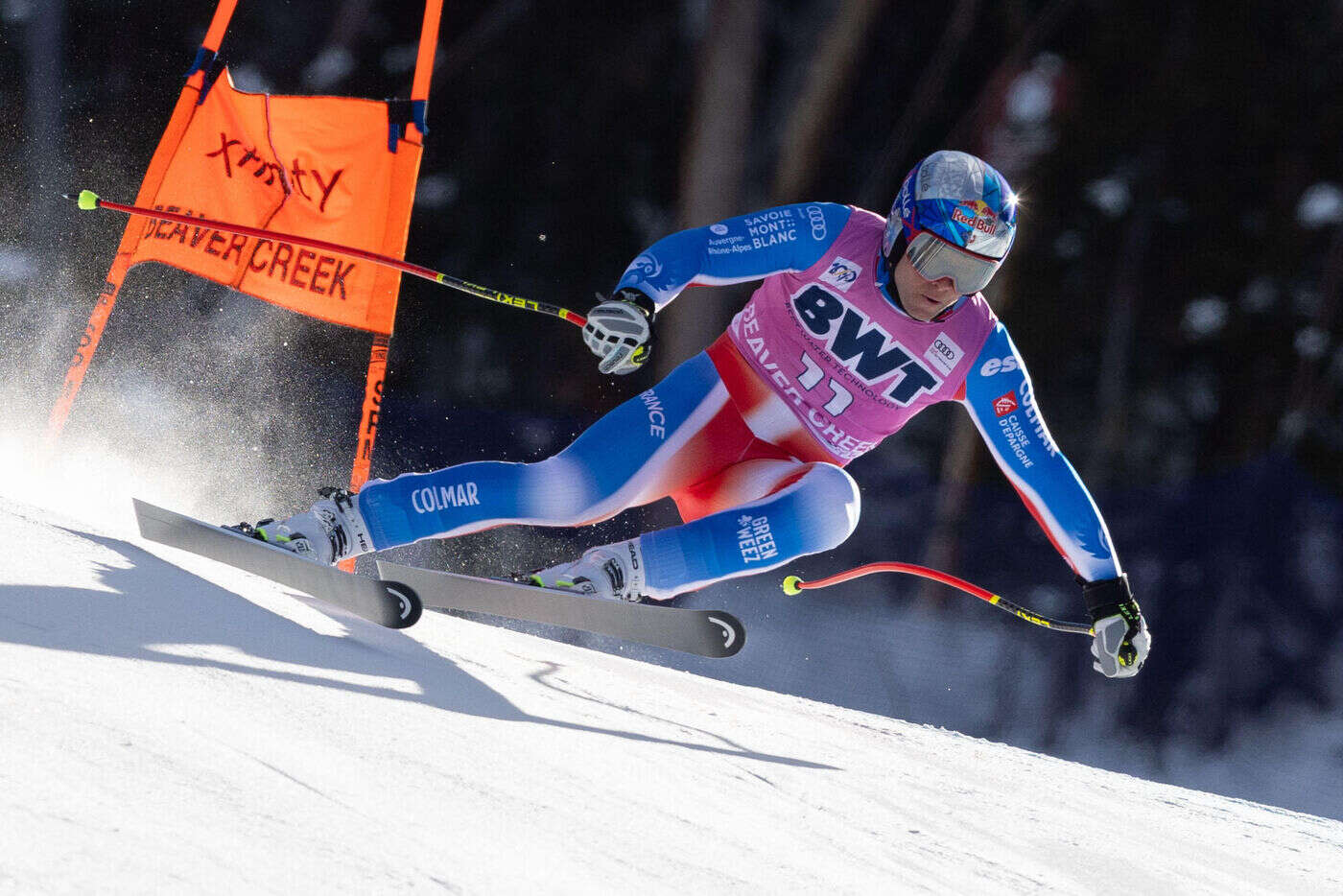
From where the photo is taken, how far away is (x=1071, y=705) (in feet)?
20.9

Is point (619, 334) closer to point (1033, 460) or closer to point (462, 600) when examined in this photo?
point (462, 600)

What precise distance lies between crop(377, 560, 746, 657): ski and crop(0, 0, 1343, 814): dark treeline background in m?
3.84

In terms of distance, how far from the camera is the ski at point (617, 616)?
7.59 ft

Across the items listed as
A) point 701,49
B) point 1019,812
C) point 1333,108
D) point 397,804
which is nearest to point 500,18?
point 701,49

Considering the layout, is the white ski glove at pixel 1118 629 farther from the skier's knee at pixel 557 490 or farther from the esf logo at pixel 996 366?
the skier's knee at pixel 557 490

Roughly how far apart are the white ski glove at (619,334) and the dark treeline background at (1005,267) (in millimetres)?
3867

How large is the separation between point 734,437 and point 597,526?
382 cm

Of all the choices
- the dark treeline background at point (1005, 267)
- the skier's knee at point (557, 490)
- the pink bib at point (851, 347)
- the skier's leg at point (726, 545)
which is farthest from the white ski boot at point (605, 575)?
the dark treeline background at point (1005, 267)

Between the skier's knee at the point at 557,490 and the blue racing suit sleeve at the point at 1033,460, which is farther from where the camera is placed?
the blue racing suit sleeve at the point at 1033,460

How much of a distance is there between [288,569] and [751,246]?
123cm

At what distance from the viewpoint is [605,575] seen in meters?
2.52

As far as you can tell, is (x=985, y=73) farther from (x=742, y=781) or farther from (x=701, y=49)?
(x=742, y=781)

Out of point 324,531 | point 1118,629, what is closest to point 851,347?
point 1118,629

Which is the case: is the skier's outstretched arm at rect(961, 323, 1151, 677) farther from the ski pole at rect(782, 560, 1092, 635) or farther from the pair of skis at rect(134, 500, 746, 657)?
the pair of skis at rect(134, 500, 746, 657)
